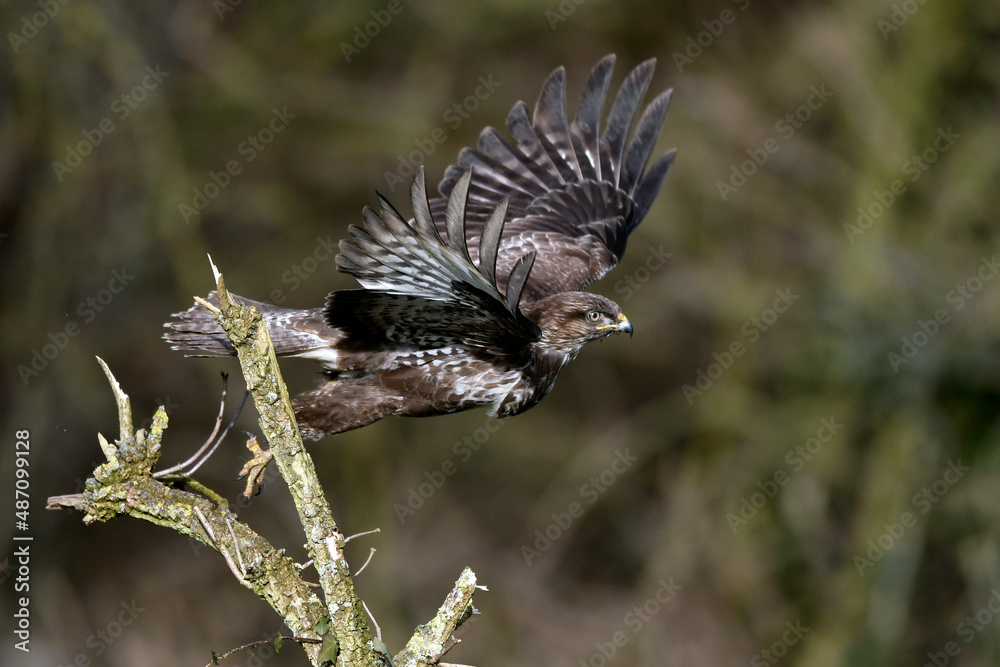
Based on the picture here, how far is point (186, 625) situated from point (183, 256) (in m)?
4.10

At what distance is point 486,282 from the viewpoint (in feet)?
12.4

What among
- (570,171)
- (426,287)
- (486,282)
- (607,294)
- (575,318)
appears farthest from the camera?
(607,294)

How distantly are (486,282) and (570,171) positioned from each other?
10.4 ft

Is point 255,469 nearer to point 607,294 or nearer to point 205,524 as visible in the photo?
point 205,524

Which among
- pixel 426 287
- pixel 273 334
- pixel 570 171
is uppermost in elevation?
pixel 570 171

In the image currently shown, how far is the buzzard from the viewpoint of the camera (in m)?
3.88

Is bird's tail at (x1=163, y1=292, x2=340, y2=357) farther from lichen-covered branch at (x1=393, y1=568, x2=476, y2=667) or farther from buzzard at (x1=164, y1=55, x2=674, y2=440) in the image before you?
lichen-covered branch at (x1=393, y1=568, x2=476, y2=667)

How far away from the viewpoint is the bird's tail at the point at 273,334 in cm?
476

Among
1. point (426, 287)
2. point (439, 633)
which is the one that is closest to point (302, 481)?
point (439, 633)

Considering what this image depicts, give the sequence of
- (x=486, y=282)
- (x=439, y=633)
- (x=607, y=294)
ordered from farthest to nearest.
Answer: (x=607, y=294) < (x=486, y=282) < (x=439, y=633)

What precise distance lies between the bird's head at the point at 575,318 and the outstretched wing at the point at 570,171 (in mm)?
1458

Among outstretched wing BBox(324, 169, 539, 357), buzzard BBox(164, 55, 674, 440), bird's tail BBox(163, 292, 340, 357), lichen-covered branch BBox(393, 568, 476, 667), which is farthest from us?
bird's tail BBox(163, 292, 340, 357)

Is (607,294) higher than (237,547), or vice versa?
(607,294)

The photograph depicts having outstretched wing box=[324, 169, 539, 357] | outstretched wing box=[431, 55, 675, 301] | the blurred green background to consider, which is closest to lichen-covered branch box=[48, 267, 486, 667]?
outstretched wing box=[324, 169, 539, 357]
